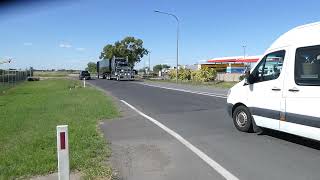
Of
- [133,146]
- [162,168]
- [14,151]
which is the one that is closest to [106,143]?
[133,146]

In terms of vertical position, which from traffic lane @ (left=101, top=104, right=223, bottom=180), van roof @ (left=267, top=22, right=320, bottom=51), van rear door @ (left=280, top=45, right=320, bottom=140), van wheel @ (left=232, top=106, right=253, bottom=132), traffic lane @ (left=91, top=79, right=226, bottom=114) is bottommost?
traffic lane @ (left=101, top=104, right=223, bottom=180)

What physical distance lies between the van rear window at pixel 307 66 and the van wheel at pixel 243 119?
2043mm

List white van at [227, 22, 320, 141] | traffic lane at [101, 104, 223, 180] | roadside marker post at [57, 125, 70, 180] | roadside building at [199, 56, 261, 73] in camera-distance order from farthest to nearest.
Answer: roadside building at [199, 56, 261, 73] < white van at [227, 22, 320, 141] < traffic lane at [101, 104, 223, 180] < roadside marker post at [57, 125, 70, 180]

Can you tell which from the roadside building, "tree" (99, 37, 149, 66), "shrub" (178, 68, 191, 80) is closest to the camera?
"shrub" (178, 68, 191, 80)

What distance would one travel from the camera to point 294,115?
362 inches

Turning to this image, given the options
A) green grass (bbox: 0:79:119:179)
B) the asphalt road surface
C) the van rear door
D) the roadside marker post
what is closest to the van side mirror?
the asphalt road surface

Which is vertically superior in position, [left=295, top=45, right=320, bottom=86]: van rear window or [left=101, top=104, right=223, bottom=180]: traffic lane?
[left=295, top=45, right=320, bottom=86]: van rear window

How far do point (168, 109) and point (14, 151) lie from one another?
9.61 meters

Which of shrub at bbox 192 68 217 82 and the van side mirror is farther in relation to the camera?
shrub at bbox 192 68 217 82

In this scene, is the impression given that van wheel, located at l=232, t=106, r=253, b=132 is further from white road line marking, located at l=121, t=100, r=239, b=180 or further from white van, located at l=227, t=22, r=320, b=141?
white road line marking, located at l=121, t=100, r=239, b=180

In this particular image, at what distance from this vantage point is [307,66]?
9.12 metres

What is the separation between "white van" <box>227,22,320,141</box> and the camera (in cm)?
884

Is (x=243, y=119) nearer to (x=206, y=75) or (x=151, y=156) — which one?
(x=151, y=156)

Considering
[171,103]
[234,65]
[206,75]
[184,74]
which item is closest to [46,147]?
[171,103]
